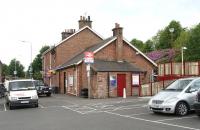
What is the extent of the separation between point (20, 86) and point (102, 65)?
1116cm

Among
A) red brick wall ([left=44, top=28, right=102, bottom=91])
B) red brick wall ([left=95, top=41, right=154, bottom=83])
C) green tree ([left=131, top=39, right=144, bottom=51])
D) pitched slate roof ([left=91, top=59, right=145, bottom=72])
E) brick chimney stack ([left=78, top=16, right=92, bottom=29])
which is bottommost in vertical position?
pitched slate roof ([left=91, top=59, right=145, bottom=72])

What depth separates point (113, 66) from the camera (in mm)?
36875

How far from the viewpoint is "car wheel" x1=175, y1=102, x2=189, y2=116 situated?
1750 centimetres

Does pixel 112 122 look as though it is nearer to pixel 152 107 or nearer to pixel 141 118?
pixel 141 118

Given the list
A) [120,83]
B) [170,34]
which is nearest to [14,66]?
[170,34]

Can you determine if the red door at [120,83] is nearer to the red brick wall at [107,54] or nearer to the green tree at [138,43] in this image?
the red brick wall at [107,54]

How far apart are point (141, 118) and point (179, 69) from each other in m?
22.4

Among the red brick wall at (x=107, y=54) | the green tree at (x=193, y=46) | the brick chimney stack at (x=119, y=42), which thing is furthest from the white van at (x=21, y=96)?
the green tree at (x=193, y=46)

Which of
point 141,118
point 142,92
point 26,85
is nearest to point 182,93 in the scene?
point 141,118

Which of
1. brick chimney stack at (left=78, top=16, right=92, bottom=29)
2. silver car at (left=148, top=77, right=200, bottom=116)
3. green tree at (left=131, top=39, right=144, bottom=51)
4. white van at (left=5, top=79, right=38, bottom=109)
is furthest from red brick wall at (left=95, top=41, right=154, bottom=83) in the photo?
green tree at (left=131, top=39, right=144, bottom=51)

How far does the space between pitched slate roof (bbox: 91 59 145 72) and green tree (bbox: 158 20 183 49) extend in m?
63.3

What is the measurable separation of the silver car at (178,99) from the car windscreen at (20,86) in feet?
35.7

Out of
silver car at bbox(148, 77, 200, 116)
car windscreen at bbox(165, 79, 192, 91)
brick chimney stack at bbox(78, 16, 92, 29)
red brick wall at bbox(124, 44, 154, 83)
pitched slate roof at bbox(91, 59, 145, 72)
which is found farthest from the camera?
brick chimney stack at bbox(78, 16, 92, 29)

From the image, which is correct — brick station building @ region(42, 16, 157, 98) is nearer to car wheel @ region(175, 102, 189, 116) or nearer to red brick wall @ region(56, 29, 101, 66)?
red brick wall @ region(56, 29, 101, 66)
